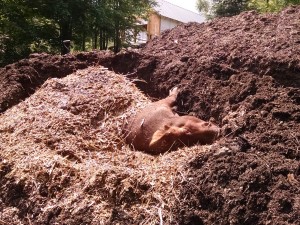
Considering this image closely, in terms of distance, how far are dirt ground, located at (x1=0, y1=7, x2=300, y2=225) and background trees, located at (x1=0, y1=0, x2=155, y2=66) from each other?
20.9 feet

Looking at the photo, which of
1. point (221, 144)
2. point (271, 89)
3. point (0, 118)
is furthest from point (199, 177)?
point (0, 118)

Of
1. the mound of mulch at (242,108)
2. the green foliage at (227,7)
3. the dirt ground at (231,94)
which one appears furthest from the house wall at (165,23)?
the mound of mulch at (242,108)

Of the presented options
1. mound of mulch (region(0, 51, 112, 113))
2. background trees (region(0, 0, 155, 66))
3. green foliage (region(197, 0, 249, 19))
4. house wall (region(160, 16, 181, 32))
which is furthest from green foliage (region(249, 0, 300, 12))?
house wall (region(160, 16, 181, 32))

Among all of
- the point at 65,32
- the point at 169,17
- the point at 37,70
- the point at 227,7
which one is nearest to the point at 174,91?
the point at 37,70

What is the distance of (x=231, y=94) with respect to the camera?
335 centimetres

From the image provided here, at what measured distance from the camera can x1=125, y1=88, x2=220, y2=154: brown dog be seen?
3.24 m

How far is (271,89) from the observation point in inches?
125

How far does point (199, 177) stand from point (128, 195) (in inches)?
19.6

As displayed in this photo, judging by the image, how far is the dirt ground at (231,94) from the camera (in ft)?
7.53

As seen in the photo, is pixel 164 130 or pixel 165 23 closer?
pixel 164 130

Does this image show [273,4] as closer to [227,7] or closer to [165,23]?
[227,7]

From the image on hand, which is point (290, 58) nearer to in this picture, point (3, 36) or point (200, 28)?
point (200, 28)

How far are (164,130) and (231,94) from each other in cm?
65

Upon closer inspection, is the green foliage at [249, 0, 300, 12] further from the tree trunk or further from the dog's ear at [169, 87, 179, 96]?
the dog's ear at [169, 87, 179, 96]
